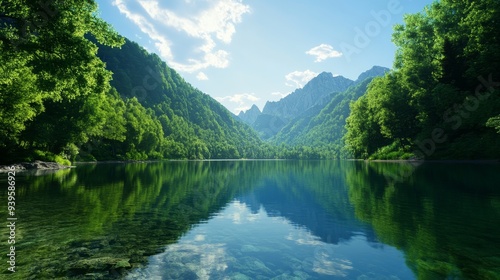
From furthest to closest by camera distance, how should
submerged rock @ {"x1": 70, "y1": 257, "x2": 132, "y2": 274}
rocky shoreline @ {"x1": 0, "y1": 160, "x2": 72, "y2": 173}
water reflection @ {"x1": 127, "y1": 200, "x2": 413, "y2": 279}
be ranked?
rocky shoreline @ {"x1": 0, "y1": 160, "x2": 72, "y2": 173}, water reflection @ {"x1": 127, "y1": 200, "x2": 413, "y2": 279}, submerged rock @ {"x1": 70, "y1": 257, "x2": 132, "y2": 274}

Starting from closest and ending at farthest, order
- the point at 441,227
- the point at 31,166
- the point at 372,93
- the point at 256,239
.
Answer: the point at 256,239 → the point at 441,227 → the point at 31,166 → the point at 372,93

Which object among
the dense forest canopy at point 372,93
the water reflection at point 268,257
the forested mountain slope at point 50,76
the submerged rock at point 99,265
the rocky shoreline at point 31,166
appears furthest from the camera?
the rocky shoreline at point 31,166

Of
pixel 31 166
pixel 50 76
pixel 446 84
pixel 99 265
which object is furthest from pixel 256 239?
pixel 446 84

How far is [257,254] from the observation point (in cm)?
969

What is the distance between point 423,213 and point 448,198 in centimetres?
566

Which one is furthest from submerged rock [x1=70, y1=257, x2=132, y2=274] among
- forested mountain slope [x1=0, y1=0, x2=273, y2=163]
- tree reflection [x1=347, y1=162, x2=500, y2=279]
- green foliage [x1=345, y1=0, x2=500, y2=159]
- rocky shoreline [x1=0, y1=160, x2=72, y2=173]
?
green foliage [x1=345, y1=0, x2=500, y2=159]

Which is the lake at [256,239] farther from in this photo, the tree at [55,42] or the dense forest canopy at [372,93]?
the dense forest canopy at [372,93]

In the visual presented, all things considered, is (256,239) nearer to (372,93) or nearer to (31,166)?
(31,166)

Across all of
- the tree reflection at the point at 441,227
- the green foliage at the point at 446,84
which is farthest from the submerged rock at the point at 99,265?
the green foliage at the point at 446,84

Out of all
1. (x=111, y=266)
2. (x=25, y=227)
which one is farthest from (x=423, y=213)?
(x=25, y=227)

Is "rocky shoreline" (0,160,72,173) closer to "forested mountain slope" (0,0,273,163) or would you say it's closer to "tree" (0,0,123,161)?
"forested mountain slope" (0,0,273,163)

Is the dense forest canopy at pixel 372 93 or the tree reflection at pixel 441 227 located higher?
the dense forest canopy at pixel 372 93

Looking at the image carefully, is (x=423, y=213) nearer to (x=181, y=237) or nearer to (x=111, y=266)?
(x=181, y=237)

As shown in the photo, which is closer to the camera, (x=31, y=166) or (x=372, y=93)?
(x=31, y=166)
